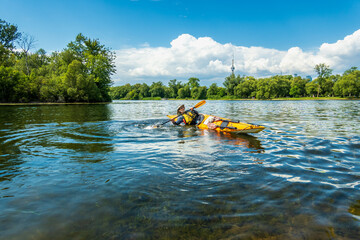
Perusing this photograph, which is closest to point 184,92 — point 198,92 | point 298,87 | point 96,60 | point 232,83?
point 198,92

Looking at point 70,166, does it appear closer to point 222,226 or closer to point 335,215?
point 222,226

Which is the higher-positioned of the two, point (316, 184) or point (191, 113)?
point (191, 113)

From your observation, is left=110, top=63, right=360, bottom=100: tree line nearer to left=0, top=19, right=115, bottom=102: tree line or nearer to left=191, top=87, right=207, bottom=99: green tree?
left=191, top=87, right=207, bottom=99: green tree

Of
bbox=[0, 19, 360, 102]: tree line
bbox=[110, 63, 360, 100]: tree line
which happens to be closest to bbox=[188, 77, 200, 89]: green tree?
bbox=[110, 63, 360, 100]: tree line

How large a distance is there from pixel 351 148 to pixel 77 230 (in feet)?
26.0

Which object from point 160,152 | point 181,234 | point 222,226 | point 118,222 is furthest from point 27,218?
point 160,152

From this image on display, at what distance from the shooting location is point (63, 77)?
51.2 metres

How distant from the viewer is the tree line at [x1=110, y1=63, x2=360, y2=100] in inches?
3413

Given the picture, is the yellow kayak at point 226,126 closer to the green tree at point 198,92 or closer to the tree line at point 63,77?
the tree line at point 63,77

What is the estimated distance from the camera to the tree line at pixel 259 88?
284ft

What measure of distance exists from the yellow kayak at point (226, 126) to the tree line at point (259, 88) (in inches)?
3705

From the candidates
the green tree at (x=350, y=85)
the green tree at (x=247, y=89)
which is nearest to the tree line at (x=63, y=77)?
the green tree at (x=247, y=89)

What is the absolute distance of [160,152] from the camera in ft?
21.7

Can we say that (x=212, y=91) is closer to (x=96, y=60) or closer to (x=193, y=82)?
(x=193, y=82)
